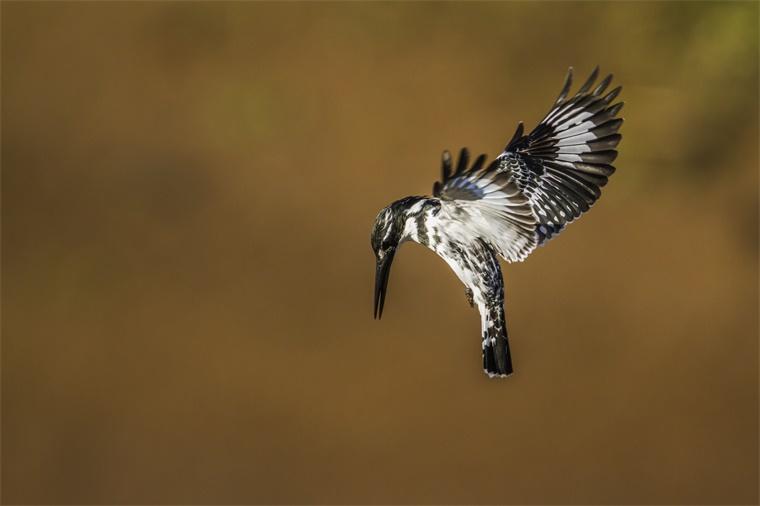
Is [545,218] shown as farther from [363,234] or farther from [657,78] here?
[657,78]

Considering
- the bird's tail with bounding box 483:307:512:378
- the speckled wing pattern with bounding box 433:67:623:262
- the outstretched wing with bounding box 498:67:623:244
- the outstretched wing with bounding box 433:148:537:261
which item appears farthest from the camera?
the outstretched wing with bounding box 498:67:623:244

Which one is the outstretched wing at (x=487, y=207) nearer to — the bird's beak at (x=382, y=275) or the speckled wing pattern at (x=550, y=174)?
the speckled wing pattern at (x=550, y=174)

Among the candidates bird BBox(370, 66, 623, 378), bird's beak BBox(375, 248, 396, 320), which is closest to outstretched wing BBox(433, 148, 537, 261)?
bird BBox(370, 66, 623, 378)

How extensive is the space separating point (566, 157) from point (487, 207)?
58cm

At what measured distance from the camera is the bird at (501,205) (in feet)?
6.04

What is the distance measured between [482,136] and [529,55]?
972mm

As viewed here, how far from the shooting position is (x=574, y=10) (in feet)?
25.5

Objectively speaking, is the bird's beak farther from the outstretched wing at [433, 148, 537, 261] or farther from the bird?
the outstretched wing at [433, 148, 537, 261]

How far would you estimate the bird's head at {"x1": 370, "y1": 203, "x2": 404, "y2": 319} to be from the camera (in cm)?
183

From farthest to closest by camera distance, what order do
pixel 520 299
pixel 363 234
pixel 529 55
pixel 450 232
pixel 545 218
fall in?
pixel 529 55 → pixel 363 234 → pixel 520 299 → pixel 545 218 → pixel 450 232

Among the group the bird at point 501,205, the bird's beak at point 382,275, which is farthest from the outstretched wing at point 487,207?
the bird's beak at point 382,275

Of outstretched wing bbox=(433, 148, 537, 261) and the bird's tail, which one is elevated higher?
outstretched wing bbox=(433, 148, 537, 261)

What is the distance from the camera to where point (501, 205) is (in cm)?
193

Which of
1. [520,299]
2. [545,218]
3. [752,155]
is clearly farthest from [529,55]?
[545,218]
